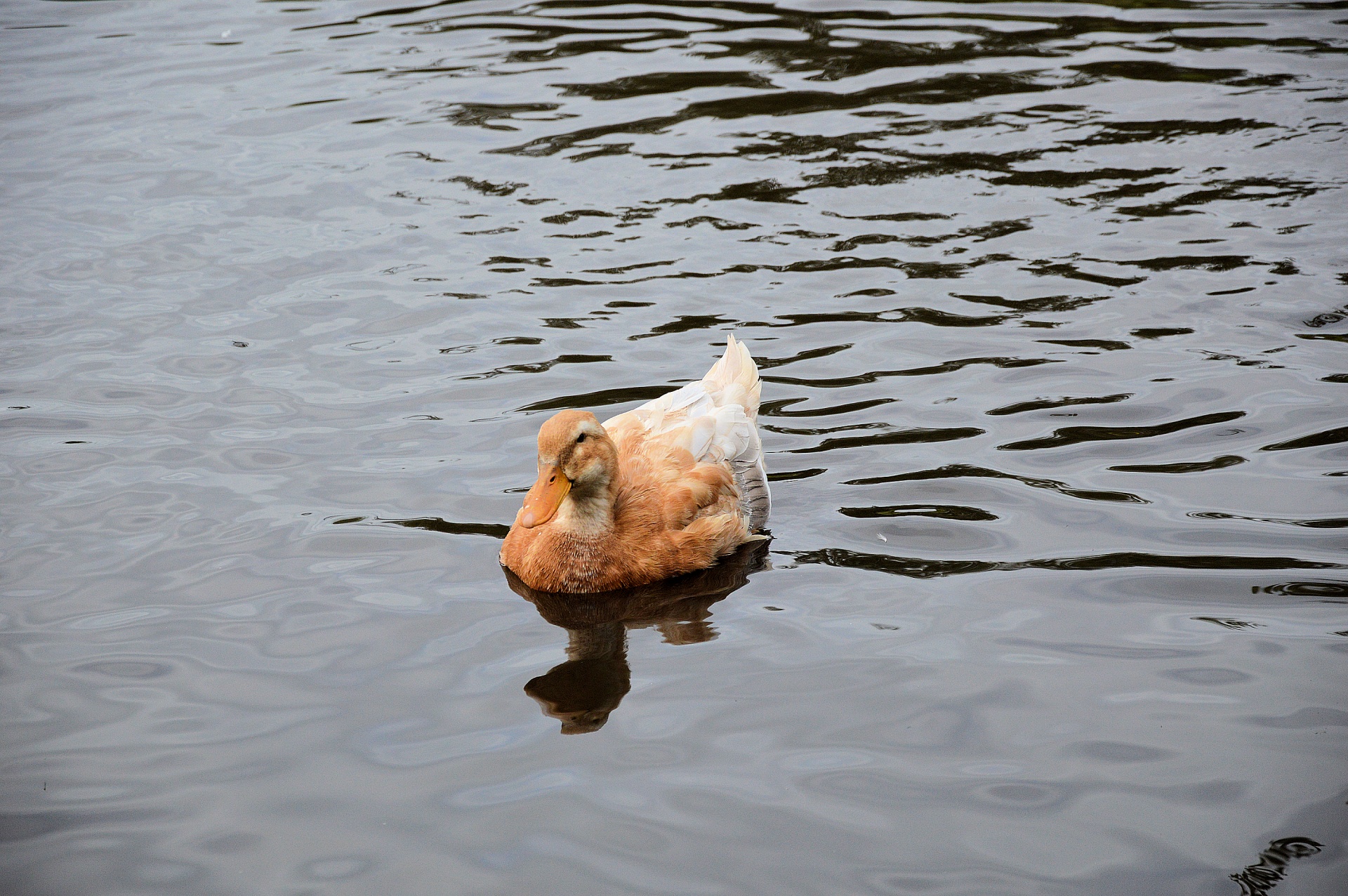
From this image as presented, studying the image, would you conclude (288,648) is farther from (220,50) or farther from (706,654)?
(220,50)

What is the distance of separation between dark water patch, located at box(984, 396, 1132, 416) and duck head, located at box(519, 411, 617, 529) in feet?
8.78

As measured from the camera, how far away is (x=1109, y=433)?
23.1 feet

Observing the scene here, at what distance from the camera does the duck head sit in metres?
5.61

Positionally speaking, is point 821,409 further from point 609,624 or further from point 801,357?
point 609,624

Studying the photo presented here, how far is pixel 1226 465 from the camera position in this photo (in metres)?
6.63

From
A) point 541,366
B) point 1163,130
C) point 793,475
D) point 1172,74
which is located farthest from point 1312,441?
point 1172,74

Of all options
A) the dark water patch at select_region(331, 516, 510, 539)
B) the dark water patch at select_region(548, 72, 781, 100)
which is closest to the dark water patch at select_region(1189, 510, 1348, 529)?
the dark water patch at select_region(331, 516, 510, 539)

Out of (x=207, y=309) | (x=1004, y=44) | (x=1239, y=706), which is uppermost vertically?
(x=1004, y=44)

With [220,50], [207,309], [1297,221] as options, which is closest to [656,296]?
[207,309]

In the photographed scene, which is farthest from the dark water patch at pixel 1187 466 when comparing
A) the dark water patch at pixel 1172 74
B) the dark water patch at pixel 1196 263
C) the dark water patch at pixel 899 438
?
the dark water patch at pixel 1172 74

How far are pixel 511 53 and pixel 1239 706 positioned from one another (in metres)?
11.4

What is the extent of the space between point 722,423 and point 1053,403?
2.20 meters

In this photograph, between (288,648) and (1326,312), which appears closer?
(288,648)

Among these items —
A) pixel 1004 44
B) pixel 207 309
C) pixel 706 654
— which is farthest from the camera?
pixel 1004 44
